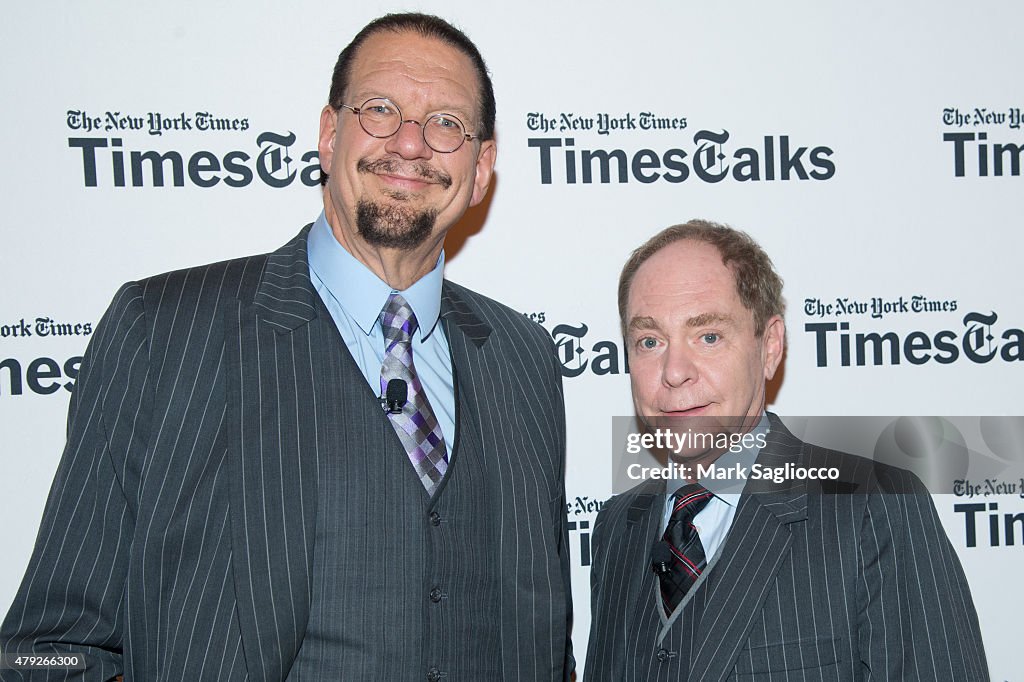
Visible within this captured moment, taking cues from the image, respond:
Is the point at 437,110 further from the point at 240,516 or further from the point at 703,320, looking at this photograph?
the point at 240,516

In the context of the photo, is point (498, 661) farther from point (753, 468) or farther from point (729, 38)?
point (729, 38)

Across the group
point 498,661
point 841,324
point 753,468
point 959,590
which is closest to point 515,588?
point 498,661

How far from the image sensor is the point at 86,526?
1.71 metres

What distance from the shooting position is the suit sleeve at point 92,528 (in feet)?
5.49

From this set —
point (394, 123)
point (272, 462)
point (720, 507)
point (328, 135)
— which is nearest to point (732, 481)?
point (720, 507)

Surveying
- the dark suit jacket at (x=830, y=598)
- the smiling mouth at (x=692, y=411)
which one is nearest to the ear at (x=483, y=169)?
the smiling mouth at (x=692, y=411)

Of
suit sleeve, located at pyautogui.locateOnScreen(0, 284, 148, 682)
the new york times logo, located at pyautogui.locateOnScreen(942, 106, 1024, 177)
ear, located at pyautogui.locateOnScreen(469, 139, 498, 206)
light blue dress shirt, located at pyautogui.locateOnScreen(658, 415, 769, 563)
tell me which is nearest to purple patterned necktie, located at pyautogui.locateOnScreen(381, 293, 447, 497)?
ear, located at pyautogui.locateOnScreen(469, 139, 498, 206)

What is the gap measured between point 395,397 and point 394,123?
2.19 ft

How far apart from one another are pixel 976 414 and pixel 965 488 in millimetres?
252

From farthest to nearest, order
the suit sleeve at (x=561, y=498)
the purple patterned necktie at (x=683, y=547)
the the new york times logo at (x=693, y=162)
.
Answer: the the new york times logo at (x=693, y=162) < the suit sleeve at (x=561, y=498) < the purple patterned necktie at (x=683, y=547)

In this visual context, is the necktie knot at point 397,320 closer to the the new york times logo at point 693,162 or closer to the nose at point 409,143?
the nose at point 409,143

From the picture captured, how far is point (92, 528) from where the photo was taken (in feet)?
5.63

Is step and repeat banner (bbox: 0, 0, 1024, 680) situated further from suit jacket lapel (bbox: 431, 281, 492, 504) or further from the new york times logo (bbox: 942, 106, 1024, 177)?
suit jacket lapel (bbox: 431, 281, 492, 504)

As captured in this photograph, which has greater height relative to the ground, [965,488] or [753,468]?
[753,468]
